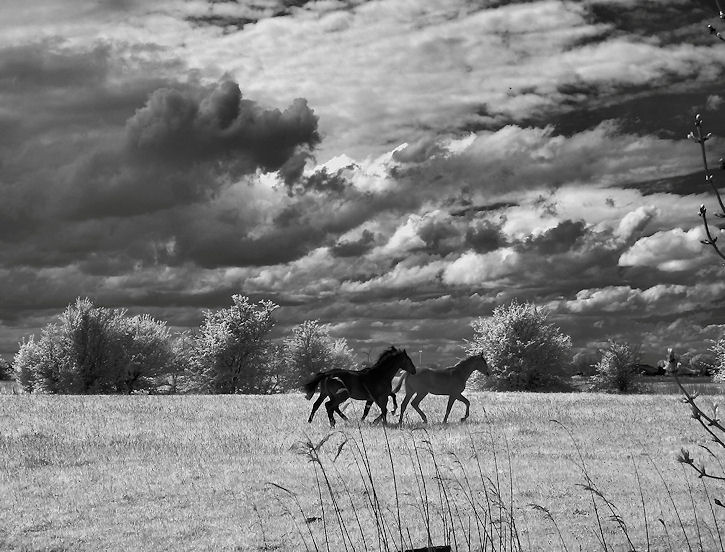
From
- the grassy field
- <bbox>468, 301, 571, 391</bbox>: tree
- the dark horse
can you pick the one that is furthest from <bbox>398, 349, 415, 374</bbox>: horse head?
<bbox>468, 301, 571, 391</bbox>: tree

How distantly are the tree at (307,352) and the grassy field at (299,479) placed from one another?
2056 inches

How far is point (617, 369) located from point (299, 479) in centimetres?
6192

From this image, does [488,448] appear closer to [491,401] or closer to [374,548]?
[374,548]

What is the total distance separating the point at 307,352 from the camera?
276ft

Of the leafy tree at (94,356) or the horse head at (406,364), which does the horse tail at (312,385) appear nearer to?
the horse head at (406,364)

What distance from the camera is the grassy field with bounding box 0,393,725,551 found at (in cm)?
1268

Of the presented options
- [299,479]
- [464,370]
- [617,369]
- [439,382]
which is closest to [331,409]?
[439,382]

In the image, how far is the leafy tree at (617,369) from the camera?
71938 millimetres

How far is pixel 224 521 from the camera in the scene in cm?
1362

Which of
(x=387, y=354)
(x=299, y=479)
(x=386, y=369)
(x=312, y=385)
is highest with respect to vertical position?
(x=387, y=354)

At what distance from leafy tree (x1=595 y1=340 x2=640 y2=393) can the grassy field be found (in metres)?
43.1

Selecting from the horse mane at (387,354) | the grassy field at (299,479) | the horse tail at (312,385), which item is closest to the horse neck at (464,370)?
the grassy field at (299,479)

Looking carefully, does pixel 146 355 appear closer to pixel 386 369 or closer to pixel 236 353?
A: pixel 236 353

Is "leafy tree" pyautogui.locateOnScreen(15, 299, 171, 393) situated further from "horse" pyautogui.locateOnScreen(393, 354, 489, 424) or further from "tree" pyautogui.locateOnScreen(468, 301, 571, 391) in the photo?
"horse" pyautogui.locateOnScreen(393, 354, 489, 424)
